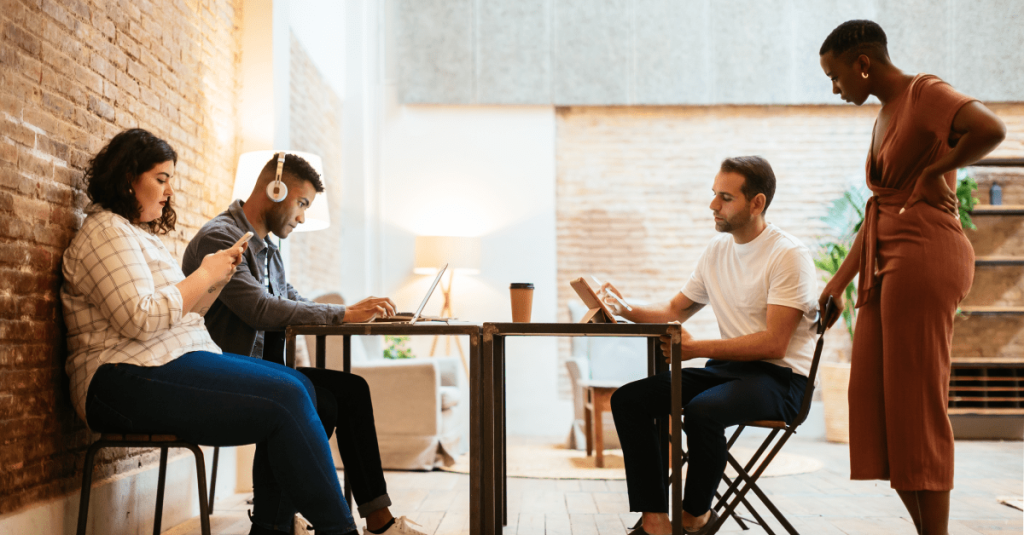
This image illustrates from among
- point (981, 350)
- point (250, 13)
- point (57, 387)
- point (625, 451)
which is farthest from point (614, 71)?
point (57, 387)

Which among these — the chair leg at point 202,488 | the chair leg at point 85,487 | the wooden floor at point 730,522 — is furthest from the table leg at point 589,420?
the chair leg at point 85,487

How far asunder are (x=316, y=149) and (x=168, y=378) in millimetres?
3547

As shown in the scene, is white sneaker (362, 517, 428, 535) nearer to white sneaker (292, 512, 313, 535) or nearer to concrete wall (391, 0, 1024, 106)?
white sneaker (292, 512, 313, 535)

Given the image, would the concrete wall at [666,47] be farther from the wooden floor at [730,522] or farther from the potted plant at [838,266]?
the wooden floor at [730,522]

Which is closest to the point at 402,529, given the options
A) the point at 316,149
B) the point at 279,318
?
the point at 279,318

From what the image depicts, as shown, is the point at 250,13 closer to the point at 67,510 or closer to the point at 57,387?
the point at 57,387

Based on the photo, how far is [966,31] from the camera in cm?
562

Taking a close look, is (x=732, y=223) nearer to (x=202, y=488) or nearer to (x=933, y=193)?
(x=933, y=193)

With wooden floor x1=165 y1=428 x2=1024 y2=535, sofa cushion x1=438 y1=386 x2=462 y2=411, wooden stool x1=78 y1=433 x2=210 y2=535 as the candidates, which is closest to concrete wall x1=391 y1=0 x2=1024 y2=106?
sofa cushion x1=438 y1=386 x2=462 y2=411

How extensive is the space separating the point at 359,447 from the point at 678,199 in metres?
4.12

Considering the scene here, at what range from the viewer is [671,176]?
5.76m

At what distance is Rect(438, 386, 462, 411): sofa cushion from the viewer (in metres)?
4.11

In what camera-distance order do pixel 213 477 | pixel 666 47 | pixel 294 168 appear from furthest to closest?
pixel 666 47
pixel 213 477
pixel 294 168

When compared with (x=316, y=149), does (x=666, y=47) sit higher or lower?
higher
